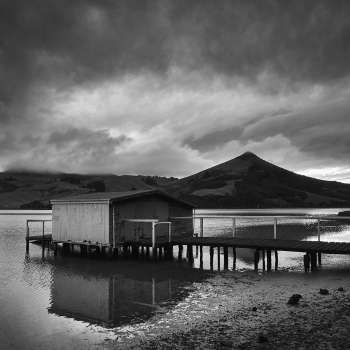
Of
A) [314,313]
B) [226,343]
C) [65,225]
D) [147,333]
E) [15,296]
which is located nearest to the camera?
[226,343]

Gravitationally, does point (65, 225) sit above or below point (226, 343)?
above

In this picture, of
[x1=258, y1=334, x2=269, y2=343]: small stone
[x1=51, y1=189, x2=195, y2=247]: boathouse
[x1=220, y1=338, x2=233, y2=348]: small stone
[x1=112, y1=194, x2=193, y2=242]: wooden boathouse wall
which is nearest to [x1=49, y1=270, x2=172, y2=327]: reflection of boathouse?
[x1=220, y1=338, x2=233, y2=348]: small stone

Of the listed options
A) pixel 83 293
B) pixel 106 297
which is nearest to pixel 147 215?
pixel 83 293

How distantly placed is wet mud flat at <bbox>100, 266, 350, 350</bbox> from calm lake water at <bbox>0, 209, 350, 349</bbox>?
2.75 ft

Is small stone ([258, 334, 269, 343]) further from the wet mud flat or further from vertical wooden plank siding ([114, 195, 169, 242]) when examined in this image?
vertical wooden plank siding ([114, 195, 169, 242])

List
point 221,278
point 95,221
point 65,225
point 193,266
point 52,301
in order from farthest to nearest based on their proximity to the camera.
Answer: point 65,225 → point 95,221 → point 193,266 → point 221,278 → point 52,301

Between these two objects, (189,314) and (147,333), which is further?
(189,314)

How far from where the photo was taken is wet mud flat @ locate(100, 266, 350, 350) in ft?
30.3

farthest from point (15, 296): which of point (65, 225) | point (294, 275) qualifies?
point (294, 275)

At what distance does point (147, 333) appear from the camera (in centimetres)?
1031

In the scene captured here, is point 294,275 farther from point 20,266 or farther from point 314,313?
point 20,266

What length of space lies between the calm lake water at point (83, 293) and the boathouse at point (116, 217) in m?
1.82

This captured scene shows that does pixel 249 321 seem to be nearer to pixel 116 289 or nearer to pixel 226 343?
pixel 226 343

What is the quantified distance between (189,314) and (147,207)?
14.5 m
